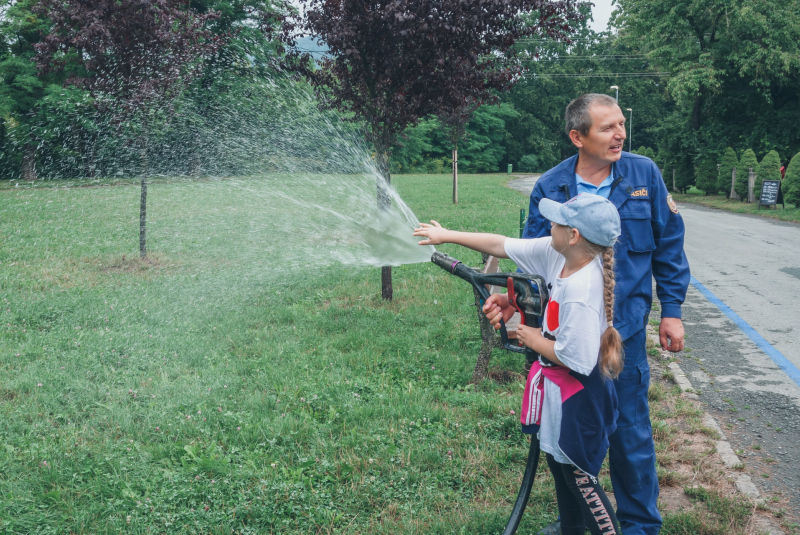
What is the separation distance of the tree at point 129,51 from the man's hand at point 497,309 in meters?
8.26

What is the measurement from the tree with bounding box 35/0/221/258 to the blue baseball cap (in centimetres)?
852

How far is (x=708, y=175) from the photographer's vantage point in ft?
95.0

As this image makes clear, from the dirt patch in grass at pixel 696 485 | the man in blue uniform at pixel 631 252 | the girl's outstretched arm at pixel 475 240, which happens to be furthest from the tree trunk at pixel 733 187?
the girl's outstretched arm at pixel 475 240

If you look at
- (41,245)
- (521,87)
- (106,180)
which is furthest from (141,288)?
(521,87)

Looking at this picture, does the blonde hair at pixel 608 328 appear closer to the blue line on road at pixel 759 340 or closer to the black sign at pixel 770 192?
the blue line on road at pixel 759 340

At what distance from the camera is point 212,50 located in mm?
9539

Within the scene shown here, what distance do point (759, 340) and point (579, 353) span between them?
539 cm

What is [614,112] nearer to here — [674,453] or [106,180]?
[674,453]

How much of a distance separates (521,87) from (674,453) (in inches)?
2770

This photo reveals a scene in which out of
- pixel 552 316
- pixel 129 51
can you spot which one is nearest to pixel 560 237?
pixel 552 316

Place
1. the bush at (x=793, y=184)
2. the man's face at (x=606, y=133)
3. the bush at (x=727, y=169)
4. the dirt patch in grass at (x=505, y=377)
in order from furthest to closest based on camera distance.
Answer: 1. the bush at (x=727, y=169)
2. the bush at (x=793, y=184)
3. the dirt patch in grass at (x=505, y=377)
4. the man's face at (x=606, y=133)

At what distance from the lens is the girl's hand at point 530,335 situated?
248cm

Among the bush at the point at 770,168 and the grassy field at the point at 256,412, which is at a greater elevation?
the bush at the point at 770,168

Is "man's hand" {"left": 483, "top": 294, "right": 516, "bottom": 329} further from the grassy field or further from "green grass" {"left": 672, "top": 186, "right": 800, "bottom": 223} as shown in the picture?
"green grass" {"left": 672, "top": 186, "right": 800, "bottom": 223}
